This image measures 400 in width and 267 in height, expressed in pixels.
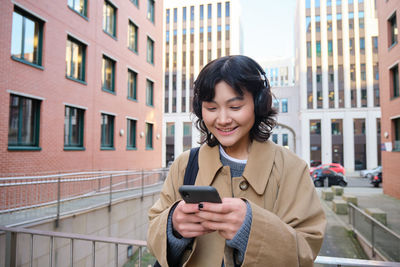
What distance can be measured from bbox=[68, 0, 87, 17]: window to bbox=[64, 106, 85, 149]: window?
4606mm

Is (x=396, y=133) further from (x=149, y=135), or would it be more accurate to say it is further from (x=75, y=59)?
(x=75, y=59)

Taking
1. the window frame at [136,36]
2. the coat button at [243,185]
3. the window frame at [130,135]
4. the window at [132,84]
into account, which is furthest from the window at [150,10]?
the coat button at [243,185]

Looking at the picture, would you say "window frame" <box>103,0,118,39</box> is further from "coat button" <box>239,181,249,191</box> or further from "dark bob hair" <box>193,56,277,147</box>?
"coat button" <box>239,181,249,191</box>

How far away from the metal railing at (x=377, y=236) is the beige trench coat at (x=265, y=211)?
5047 millimetres

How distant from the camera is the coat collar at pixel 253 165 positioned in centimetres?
121

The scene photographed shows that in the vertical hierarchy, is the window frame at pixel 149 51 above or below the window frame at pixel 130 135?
above

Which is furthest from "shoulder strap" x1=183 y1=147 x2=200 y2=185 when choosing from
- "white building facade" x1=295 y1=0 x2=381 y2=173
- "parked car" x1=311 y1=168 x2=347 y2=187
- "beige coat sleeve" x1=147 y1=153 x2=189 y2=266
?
"white building facade" x1=295 y1=0 x2=381 y2=173

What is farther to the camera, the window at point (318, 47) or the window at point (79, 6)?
the window at point (318, 47)

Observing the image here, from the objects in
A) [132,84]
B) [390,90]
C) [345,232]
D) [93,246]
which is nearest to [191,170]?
[93,246]

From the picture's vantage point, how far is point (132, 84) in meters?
17.5

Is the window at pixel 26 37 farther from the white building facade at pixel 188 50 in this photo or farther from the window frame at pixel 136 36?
the white building facade at pixel 188 50

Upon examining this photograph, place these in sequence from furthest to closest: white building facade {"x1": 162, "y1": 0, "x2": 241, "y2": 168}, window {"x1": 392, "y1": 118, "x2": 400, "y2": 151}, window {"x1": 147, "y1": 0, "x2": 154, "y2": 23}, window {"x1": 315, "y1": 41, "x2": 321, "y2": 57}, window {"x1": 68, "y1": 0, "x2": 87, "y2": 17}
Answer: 1. white building facade {"x1": 162, "y1": 0, "x2": 241, "y2": 168}
2. window {"x1": 315, "y1": 41, "x2": 321, "y2": 57}
3. window {"x1": 147, "y1": 0, "x2": 154, "y2": 23}
4. window {"x1": 392, "y1": 118, "x2": 400, "y2": 151}
5. window {"x1": 68, "y1": 0, "x2": 87, "y2": 17}

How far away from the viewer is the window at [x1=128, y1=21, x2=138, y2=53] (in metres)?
17.2

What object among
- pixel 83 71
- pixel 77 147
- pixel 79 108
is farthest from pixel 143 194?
pixel 83 71
